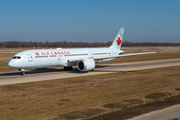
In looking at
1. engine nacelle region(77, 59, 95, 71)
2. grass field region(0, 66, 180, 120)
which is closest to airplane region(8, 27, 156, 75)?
engine nacelle region(77, 59, 95, 71)

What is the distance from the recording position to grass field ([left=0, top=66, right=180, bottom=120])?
14453 millimetres

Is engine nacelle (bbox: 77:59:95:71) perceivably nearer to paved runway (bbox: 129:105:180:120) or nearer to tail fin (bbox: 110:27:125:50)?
tail fin (bbox: 110:27:125:50)

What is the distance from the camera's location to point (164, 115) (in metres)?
13.4

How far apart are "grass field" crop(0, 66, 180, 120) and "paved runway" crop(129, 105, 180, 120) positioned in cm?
241

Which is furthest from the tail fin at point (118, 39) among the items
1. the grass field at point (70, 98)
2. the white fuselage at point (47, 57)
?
the grass field at point (70, 98)

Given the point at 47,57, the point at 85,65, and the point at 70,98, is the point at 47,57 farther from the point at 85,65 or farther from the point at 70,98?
the point at 70,98

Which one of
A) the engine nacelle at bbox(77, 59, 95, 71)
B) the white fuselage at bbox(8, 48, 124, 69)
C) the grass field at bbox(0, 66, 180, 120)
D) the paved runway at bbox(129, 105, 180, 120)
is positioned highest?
the white fuselage at bbox(8, 48, 124, 69)

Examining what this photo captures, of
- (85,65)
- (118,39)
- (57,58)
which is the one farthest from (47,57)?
(118,39)

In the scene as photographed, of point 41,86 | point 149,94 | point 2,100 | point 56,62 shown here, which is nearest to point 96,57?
point 56,62

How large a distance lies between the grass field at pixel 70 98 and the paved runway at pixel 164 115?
94.8 inches

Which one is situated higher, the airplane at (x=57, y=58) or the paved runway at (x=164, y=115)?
the airplane at (x=57, y=58)

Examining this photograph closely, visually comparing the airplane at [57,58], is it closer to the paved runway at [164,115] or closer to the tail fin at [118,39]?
the tail fin at [118,39]

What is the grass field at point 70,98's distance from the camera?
14453 millimetres

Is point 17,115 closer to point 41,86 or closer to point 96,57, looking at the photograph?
point 41,86
